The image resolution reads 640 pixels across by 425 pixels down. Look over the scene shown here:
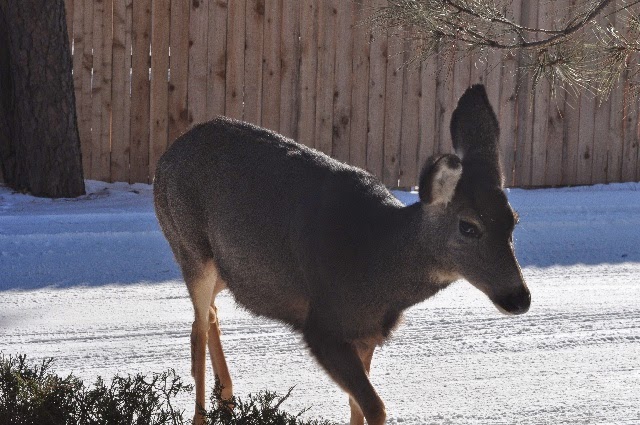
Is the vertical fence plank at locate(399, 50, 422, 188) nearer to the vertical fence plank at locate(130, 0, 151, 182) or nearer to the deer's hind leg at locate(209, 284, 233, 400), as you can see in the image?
the vertical fence plank at locate(130, 0, 151, 182)

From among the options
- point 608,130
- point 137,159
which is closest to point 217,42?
point 137,159

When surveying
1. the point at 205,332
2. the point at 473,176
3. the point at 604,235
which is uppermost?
the point at 473,176

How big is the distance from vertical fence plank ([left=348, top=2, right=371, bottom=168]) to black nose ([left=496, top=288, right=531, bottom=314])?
8881 mm

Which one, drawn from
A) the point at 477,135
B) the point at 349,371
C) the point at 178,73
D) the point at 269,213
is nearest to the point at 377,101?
the point at 178,73

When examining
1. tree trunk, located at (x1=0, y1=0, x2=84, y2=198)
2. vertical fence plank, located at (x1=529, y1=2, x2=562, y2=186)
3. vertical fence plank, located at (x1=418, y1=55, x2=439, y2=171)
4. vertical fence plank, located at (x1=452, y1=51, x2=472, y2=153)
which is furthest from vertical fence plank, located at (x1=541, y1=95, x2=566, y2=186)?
tree trunk, located at (x1=0, y1=0, x2=84, y2=198)

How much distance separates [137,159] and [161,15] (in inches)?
64.9

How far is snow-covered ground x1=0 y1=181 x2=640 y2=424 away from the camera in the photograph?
6020 mm

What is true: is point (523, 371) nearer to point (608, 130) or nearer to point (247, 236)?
point (247, 236)

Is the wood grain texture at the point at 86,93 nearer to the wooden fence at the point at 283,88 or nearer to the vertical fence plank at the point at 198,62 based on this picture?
the wooden fence at the point at 283,88

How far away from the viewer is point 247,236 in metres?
5.25

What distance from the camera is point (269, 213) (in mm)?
5211

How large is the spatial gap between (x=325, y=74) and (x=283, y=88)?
21.8 inches

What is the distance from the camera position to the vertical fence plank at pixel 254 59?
12523mm

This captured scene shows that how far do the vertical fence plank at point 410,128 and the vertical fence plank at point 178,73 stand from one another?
107 inches
